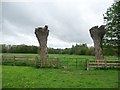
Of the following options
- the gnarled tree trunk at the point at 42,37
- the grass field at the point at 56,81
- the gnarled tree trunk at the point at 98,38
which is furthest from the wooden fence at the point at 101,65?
the gnarled tree trunk at the point at 42,37

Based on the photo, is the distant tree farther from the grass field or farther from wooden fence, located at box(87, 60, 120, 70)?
the grass field

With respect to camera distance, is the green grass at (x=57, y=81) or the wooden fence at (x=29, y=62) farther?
the wooden fence at (x=29, y=62)

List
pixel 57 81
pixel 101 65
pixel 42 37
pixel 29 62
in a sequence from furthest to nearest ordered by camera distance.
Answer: pixel 42 37, pixel 29 62, pixel 101 65, pixel 57 81

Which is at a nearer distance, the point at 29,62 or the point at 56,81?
the point at 56,81

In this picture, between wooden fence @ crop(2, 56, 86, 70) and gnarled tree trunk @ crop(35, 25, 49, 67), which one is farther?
gnarled tree trunk @ crop(35, 25, 49, 67)

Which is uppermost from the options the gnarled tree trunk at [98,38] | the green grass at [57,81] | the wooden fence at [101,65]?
the gnarled tree trunk at [98,38]

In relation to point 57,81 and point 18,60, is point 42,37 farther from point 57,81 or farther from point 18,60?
point 57,81

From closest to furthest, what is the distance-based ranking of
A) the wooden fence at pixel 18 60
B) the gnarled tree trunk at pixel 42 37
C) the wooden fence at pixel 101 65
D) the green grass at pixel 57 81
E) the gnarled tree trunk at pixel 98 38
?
the green grass at pixel 57 81 → the wooden fence at pixel 101 65 → the wooden fence at pixel 18 60 → the gnarled tree trunk at pixel 98 38 → the gnarled tree trunk at pixel 42 37

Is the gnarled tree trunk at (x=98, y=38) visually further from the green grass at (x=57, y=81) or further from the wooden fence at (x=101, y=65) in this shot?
the green grass at (x=57, y=81)

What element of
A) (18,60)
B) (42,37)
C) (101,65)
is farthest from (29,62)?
(101,65)

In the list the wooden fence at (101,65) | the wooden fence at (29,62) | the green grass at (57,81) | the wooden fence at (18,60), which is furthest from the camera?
the wooden fence at (18,60)

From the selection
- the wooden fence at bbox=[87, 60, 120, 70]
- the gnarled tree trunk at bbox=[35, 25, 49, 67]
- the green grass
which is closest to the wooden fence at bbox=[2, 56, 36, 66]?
the gnarled tree trunk at bbox=[35, 25, 49, 67]

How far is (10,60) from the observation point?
25328mm

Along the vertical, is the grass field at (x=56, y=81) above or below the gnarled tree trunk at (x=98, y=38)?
below
